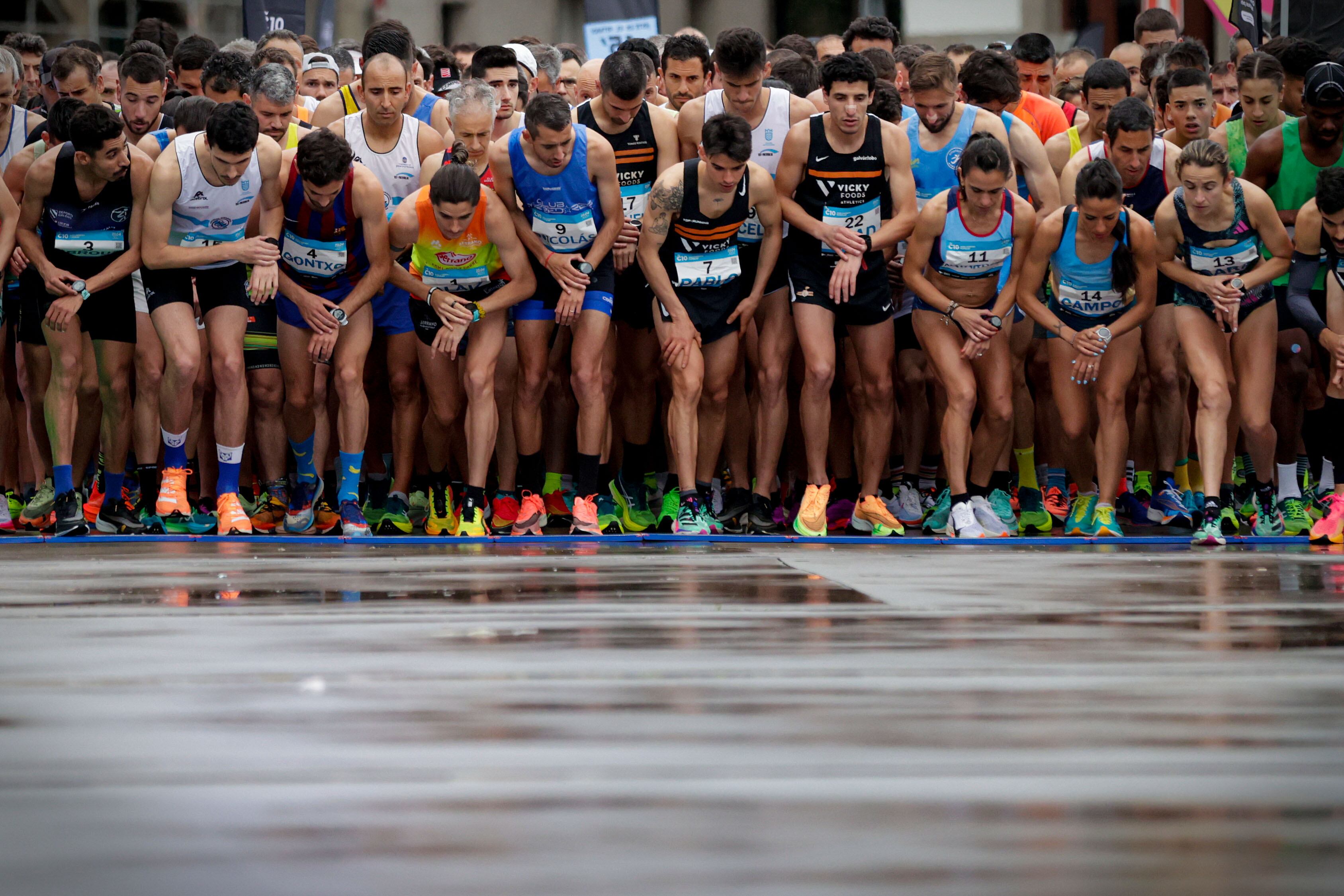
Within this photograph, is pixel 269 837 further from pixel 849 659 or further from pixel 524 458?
pixel 524 458

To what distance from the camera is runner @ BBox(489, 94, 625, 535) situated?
26.9 ft

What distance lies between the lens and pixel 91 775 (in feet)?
8.99

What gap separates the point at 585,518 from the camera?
322 inches

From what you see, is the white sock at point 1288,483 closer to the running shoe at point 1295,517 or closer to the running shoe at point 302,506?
the running shoe at point 1295,517

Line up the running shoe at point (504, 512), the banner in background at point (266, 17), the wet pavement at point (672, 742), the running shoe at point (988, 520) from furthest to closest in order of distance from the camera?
1. the banner in background at point (266, 17)
2. the running shoe at point (504, 512)
3. the running shoe at point (988, 520)
4. the wet pavement at point (672, 742)

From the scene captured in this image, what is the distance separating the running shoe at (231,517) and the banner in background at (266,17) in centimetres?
507

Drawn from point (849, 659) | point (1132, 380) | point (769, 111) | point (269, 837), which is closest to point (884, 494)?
point (1132, 380)

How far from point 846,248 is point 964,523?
1381 millimetres

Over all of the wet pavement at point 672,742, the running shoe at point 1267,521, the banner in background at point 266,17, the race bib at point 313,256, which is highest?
the banner in background at point 266,17

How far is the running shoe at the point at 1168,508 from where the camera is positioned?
8609 millimetres

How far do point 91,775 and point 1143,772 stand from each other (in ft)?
5.39

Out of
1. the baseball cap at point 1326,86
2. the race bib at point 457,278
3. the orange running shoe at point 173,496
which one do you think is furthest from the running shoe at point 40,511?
the baseball cap at point 1326,86

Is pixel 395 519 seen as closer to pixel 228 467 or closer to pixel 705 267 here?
pixel 228 467

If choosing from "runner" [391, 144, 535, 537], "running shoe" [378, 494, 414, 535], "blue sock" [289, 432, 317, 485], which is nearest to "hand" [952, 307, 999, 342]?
"runner" [391, 144, 535, 537]
